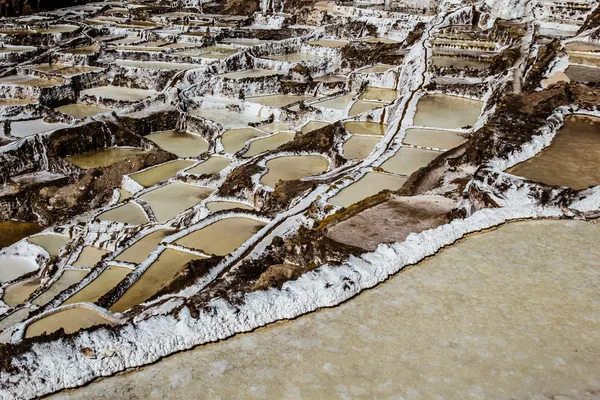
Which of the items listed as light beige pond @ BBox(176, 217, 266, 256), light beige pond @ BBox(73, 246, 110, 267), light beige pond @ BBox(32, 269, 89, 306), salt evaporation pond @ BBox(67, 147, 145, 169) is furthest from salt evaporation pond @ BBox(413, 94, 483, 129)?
salt evaporation pond @ BBox(67, 147, 145, 169)

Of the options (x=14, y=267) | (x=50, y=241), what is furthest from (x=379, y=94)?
(x=14, y=267)

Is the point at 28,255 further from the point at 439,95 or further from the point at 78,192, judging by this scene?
the point at 439,95

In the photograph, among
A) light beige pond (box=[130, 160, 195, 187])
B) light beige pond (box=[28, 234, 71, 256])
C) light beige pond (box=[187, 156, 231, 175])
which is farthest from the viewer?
light beige pond (box=[130, 160, 195, 187])

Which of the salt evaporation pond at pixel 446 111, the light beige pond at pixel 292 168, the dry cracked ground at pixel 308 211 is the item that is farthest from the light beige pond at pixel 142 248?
the salt evaporation pond at pixel 446 111

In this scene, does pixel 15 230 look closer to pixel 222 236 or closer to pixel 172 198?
pixel 172 198

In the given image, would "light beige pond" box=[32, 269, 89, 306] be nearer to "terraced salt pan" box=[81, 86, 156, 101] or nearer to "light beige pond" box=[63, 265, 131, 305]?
"light beige pond" box=[63, 265, 131, 305]

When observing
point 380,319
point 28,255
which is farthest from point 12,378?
point 28,255

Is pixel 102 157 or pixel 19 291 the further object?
pixel 102 157
